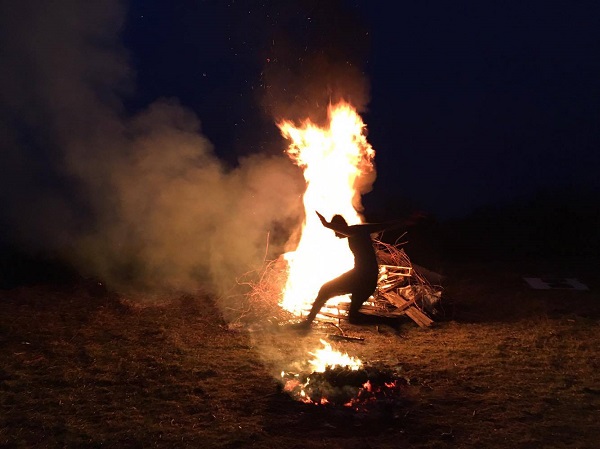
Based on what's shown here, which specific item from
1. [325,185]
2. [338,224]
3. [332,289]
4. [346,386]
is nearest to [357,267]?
[332,289]

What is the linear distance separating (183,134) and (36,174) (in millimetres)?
3389

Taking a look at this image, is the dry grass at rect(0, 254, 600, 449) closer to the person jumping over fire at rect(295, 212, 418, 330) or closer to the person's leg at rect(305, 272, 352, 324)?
the person's leg at rect(305, 272, 352, 324)

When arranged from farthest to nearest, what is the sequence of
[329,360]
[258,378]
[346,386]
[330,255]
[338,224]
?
[330,255], [338,224], [329,360], [258,378], [346,386]

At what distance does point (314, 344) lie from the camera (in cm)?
627

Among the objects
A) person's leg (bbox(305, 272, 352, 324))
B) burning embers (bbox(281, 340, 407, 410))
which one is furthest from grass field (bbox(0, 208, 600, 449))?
person's leg (bbox(305, 272, 352, 324))

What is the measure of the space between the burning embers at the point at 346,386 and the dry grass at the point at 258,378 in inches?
5.9

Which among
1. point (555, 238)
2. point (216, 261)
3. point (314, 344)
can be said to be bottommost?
point (314, 344)

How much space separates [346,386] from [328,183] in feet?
15.2

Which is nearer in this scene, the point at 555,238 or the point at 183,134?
the point at 183,134

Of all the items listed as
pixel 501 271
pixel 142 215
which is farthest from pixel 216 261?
pixel 501 271

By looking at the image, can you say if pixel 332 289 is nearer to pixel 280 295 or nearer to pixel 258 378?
pixel 280 295

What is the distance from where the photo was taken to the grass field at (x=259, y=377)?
388 centimetres

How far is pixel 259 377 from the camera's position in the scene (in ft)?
16.7

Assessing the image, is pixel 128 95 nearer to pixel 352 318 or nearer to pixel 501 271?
pixel 352 318
